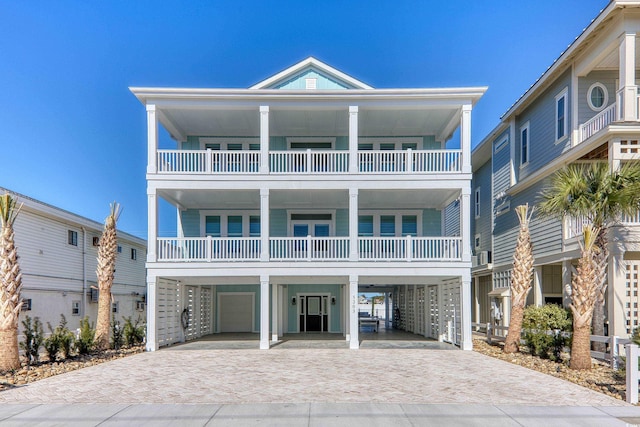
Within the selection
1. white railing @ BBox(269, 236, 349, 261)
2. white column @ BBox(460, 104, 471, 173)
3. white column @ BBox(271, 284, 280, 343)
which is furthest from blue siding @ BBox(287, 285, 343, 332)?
white column @ BBox(460, 104, 471, 173)

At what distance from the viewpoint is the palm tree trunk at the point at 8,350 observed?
11.0 metres

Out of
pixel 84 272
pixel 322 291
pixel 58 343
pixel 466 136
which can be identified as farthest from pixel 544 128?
pixel 84 272

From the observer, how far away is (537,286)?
18297 millimetres

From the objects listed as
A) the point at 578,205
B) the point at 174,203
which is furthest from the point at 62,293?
the point at 578,205

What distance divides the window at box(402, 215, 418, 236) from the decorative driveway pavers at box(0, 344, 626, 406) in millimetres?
6925

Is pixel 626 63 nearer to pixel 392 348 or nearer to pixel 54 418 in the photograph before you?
pixel 392 348

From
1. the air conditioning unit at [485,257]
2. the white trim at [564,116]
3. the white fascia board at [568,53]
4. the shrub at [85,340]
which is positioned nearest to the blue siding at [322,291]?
Result: the shrub at [85,340]

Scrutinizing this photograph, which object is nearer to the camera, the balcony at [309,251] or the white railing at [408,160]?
the balcony at [309,251]

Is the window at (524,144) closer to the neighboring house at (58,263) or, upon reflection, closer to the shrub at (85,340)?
the neighboring house at (58,263)

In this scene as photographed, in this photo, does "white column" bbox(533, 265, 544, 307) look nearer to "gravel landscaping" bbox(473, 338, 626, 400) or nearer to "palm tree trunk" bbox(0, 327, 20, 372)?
"gravel landscaping" bbox(473, 338, 626, 400)

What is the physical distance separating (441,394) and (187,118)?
13.7 meters

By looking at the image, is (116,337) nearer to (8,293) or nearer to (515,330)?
(8,293)

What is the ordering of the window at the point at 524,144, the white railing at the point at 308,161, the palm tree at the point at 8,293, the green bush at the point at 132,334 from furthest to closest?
the window at the point at 524,144 < the white railing at the point at 308,161 < the green bush at the point at 132,334 < the palm tree at the point at 8,293

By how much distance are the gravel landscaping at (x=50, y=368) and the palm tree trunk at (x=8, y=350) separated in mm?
219
